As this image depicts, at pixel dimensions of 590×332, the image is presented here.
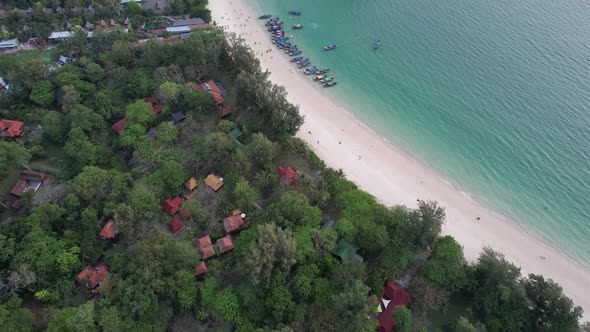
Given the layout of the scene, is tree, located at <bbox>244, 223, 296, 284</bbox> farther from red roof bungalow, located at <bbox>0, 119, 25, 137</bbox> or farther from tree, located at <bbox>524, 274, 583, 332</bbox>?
red roof bungalow, located at <bbox>0, 119, 25, 137</bbox>

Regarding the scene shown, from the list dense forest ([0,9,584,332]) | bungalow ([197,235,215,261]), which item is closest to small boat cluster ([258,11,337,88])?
dense forest ([0,9,584,332])

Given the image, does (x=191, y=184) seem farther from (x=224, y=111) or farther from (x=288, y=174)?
(x=224, y=111)

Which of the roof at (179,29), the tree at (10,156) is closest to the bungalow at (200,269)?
the tree at (10,156)

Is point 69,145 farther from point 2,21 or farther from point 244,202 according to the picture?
point 2,21

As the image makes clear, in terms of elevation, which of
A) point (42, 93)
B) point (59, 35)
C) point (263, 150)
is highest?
point (263, 150)

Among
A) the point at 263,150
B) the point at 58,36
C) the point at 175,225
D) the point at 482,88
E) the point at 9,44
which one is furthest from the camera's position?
the point at 58,36

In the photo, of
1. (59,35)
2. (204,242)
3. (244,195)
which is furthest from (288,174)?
(59,35)

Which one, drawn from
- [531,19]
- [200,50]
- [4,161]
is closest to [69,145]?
[4,161]
